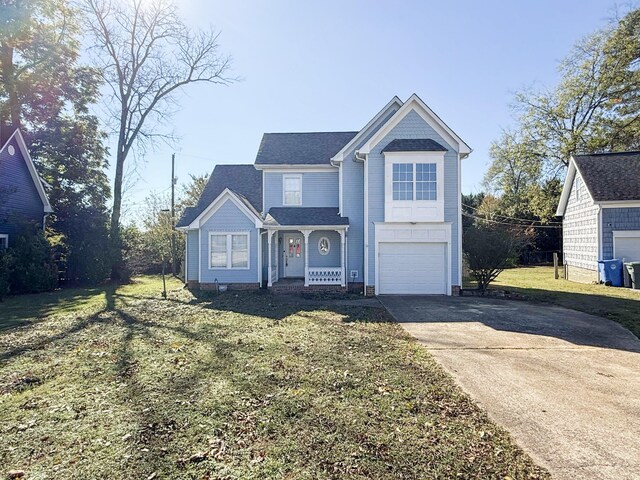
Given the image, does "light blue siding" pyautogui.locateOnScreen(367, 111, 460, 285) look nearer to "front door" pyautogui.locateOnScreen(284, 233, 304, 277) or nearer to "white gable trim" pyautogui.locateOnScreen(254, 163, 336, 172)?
"white gable trim" pyautogui.locateOnScreen(254, 163, 336, 172)

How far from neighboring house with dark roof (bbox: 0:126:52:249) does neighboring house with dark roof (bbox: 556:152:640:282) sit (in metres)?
29.5

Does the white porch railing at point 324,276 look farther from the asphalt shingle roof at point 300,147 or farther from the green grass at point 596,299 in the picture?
the green grass at point 596,299

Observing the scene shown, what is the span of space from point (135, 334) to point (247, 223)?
313 inches

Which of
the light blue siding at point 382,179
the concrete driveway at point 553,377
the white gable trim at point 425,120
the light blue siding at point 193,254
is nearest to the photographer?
the concrete driveway at point 553,377

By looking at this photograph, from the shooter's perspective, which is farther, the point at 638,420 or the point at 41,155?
the point at 41,155

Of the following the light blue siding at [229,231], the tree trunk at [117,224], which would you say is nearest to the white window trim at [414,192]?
the light blue siding at [229,231]

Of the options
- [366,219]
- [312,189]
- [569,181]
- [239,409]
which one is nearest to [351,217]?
[366,219]

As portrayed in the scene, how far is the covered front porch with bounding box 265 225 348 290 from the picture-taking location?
51.7 feet

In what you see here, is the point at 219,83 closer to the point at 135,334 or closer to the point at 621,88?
the point at 135,334

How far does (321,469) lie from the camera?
10.9ft

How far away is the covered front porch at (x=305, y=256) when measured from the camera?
1575cm

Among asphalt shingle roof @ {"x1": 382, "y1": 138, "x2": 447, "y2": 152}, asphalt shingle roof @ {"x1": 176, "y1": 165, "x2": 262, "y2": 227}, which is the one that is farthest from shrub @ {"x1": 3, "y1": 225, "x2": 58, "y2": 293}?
asphalt shingle roof @ {"x1": 382, "y1": 138, "x2": 447, "y2": 152}

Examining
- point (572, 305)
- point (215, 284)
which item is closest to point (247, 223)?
point (215, 284)

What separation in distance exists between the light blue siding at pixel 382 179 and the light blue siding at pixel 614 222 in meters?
9.49
